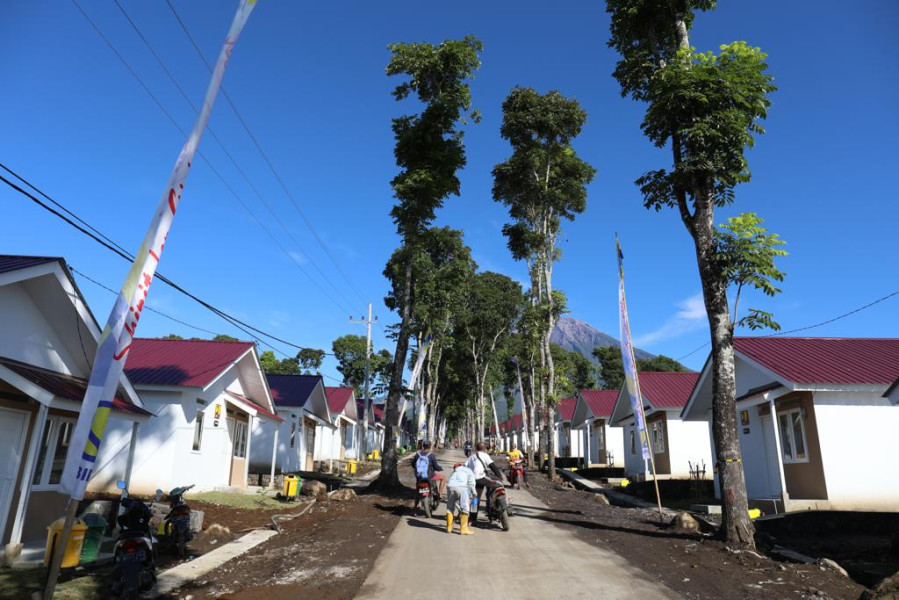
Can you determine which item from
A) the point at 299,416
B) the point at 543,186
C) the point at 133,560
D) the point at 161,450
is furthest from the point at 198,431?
the point at 543,186

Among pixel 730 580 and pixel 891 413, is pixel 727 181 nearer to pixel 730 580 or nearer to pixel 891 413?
pixel 730 580

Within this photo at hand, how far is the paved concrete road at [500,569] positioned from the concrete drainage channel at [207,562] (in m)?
2.46

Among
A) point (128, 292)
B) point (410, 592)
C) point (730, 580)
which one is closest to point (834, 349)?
point (730, 580)

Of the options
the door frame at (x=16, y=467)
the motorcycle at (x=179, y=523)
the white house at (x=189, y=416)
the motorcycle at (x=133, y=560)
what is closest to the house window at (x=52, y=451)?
the door frame at (x=16, y=467)

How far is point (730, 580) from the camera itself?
7113mm

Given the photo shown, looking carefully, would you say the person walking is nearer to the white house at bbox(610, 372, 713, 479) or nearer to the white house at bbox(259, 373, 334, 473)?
the white house at bbox(610, 372, 713, 479)

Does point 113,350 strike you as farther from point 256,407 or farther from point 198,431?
point 256,407

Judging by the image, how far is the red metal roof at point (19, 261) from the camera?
348 inches

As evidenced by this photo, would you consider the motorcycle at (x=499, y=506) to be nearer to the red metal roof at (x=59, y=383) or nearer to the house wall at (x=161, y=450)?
the red metal roof at (x=59, y=383)

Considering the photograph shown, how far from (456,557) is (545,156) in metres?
22.2

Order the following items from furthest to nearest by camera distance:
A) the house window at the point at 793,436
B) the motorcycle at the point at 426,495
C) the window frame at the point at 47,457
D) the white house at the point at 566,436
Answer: the white house at the point at 566,436, the house window at the point at 793,436, the motorcycle at the point at 426,495, the window frame at the point at 47,457

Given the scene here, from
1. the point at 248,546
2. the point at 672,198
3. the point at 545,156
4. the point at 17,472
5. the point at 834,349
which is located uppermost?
the point at 545,156

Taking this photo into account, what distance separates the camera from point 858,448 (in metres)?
14.5

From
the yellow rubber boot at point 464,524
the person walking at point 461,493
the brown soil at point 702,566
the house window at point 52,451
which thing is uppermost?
the house window at point 52,451
